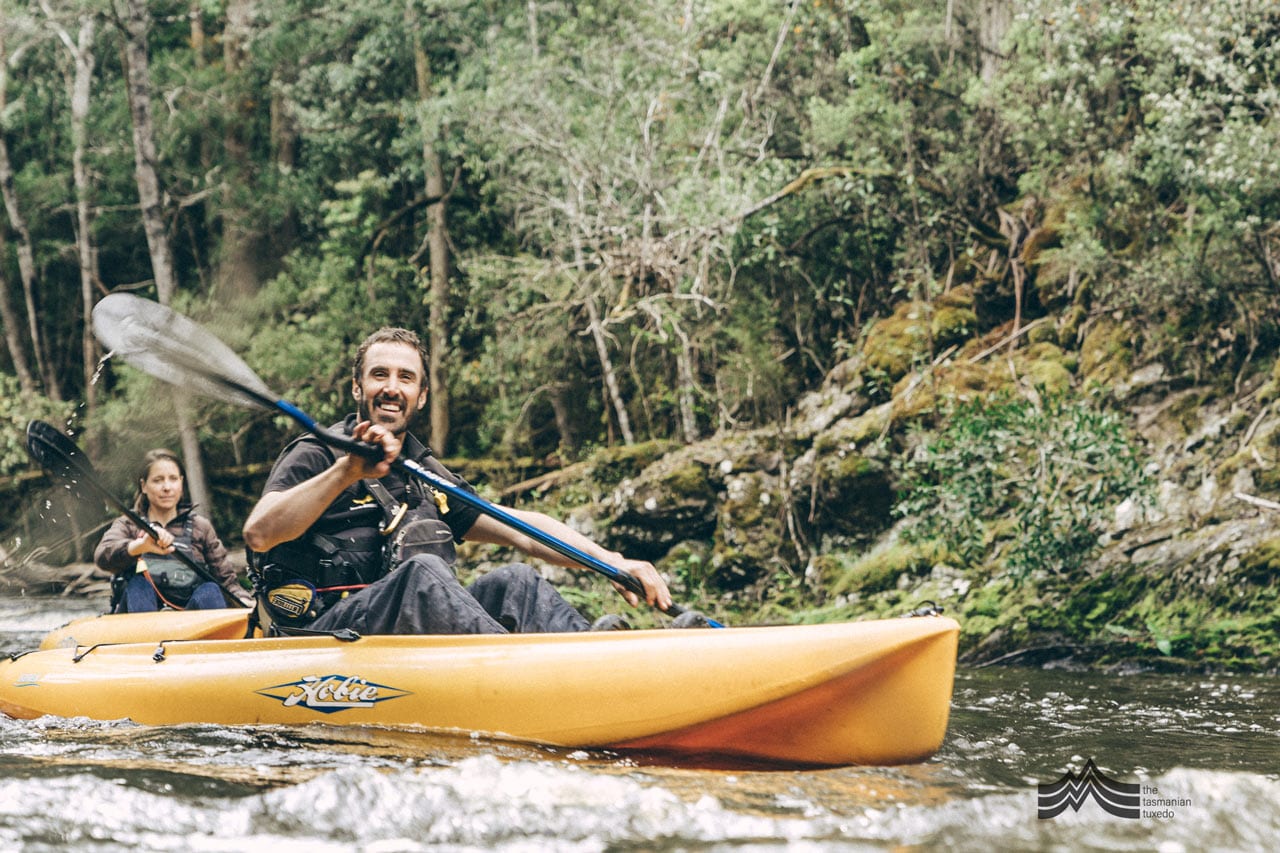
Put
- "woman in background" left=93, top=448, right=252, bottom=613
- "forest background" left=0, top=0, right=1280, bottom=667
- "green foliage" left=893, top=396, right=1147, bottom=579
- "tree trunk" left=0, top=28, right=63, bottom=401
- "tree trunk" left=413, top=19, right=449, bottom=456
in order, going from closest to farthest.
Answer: "woman in background" left=93, top=448, right=252, bottom=613
"green foliage" left=893, top=396, right=1147, bottom=579
"forest background" left=0, top=0, right=1280, bottom=667
"tree trunk" left=413, top=19, right=449, bottom=456
"tree trunk" left=0, top=28, right=63, bottom=401

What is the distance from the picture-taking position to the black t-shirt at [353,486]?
326 centimetres

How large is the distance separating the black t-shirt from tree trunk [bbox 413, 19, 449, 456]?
27.3 ft

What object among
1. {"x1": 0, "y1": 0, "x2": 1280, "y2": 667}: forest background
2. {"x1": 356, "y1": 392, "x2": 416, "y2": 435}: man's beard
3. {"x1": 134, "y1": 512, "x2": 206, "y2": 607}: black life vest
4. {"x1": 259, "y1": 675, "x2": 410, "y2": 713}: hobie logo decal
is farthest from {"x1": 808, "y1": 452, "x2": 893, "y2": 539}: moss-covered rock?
{"x1": 259, "y1": 675, "x2": 410, "y2": 713}: hobie logo decal

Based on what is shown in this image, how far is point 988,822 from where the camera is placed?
212 cm

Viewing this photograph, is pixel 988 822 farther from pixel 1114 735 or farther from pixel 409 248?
pixel 409 248

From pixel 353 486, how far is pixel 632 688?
111 cm

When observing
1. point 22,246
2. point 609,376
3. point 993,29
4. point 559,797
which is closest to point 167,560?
point 559,797

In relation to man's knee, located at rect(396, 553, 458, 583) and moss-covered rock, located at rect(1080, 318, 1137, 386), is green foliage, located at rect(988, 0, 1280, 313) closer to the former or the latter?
moss-covered rock, located at rect(1080, 318, 1137, 386)

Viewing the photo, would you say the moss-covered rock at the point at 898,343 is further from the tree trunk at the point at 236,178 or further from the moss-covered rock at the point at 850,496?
the tree trunk at the point at 236,178

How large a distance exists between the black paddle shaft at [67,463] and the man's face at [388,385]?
2176mm

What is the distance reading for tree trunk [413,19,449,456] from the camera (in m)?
12.1

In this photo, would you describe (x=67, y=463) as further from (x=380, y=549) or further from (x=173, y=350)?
(x=380, y=549)

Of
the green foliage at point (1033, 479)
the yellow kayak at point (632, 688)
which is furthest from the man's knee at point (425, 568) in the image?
the green foliage at point (1033, 479)

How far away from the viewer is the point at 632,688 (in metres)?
2.81
